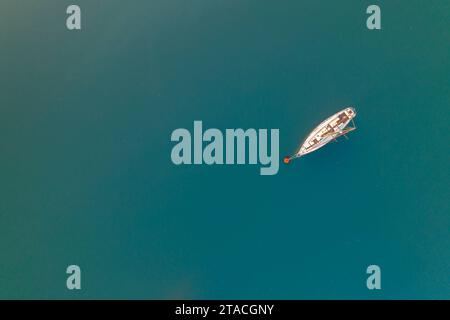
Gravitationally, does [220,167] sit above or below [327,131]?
below

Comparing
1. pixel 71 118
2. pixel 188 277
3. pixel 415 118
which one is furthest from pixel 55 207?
pixel 415 118

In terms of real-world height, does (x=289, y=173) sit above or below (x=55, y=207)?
above

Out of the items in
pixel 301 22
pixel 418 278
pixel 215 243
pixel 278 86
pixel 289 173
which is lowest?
pixel 418 278

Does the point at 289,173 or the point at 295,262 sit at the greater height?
the point at 289,173

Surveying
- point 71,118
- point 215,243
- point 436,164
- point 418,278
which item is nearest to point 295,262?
point 215,243

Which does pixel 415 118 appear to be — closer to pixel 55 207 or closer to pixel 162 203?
pixel 162 203

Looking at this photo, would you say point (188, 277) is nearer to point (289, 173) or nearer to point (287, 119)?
point (289, 173)
